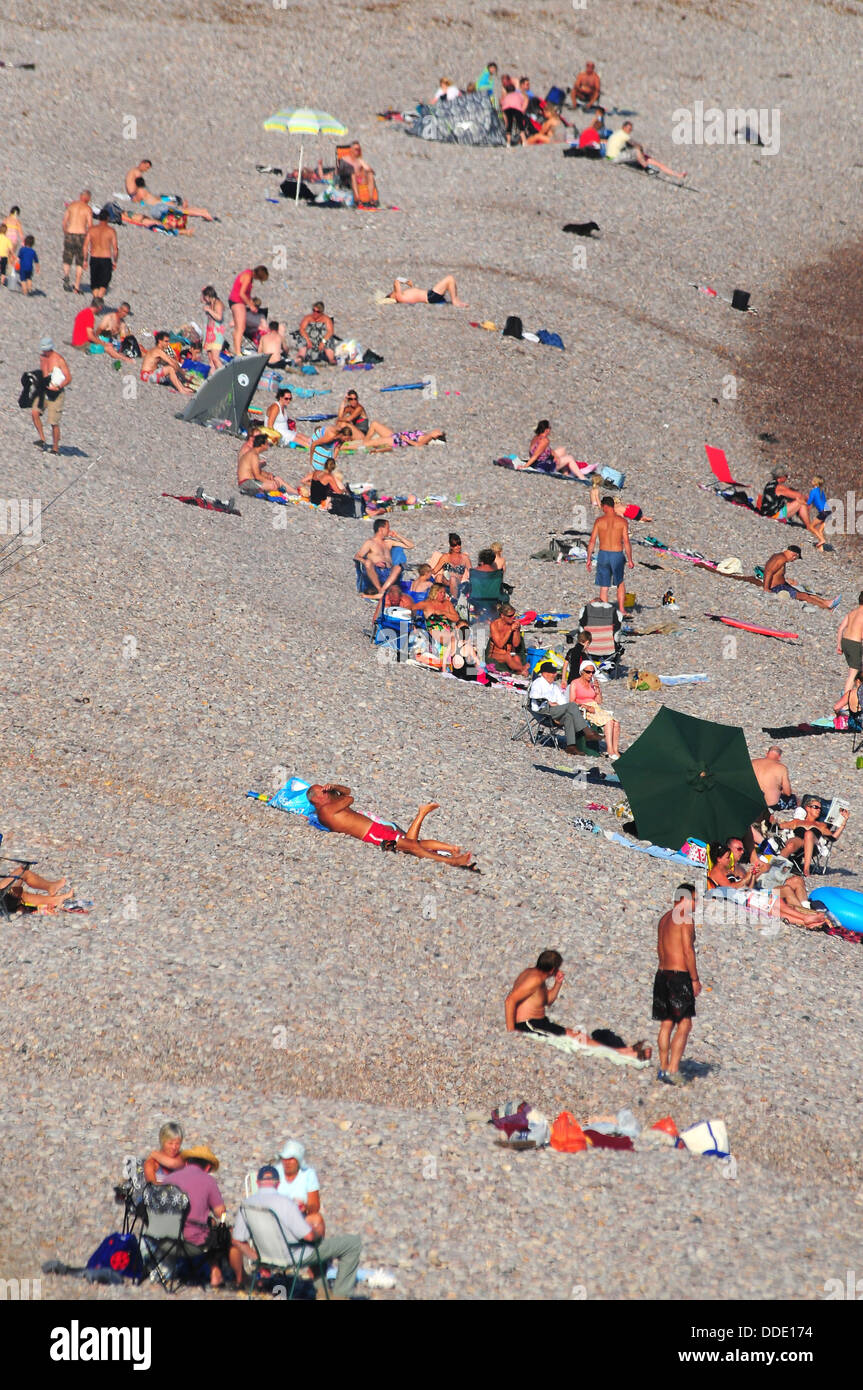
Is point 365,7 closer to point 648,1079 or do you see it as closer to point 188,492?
point 188,492

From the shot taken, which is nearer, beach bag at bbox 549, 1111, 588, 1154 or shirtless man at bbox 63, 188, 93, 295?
beach bag at bbox 549, 1111, 588, 1154

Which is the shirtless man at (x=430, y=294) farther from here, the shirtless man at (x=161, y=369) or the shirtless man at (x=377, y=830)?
the shirtless man at (x=377, y=830)

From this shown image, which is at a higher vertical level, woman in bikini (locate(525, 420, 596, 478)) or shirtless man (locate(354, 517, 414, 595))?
woman in bikini (locate(525, 420, 596, 478))

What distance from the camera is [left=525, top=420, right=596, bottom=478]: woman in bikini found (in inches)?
845

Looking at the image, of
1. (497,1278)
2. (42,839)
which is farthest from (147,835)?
(497,1278)

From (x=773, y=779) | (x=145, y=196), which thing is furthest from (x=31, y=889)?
(x=145, y=196)

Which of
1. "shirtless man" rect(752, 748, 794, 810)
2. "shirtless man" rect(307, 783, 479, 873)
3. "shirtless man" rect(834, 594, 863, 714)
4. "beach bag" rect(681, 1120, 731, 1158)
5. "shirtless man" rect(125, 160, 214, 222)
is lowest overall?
"beach bag" rect(681, 1120, 731, 1158)

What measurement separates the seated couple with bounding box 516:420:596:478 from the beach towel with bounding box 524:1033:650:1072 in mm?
13417

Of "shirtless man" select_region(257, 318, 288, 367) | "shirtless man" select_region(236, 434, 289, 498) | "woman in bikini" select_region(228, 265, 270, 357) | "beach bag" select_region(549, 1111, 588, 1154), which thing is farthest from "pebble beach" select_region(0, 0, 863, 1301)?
"shirtless man" select_region(257, 318, 288, 367)

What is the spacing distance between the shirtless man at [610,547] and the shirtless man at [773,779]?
189 inches

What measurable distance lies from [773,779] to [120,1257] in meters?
7.98

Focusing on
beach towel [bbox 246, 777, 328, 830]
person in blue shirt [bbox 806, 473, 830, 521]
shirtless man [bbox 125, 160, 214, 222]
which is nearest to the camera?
beach towel [bbox 246, 777, 328, 830]

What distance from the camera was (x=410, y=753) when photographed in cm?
1319

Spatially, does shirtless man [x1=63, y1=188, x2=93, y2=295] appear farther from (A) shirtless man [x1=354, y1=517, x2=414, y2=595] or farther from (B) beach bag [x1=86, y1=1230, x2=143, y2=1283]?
(B) beach bag [x1=86, y1=1230, x2=143, y2=1283]
